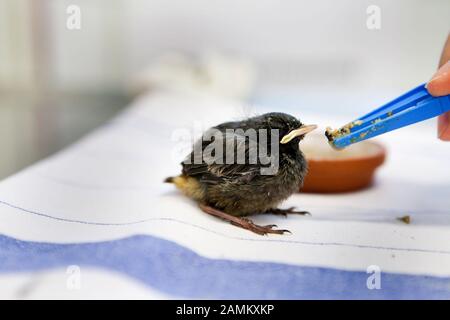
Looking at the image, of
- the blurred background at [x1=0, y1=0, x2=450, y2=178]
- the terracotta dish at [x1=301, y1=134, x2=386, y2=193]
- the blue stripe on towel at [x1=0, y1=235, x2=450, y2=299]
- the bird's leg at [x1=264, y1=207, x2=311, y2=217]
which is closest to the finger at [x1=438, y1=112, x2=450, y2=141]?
the terracotta dish at [x1=301, y1=134, x2=386, y2=193]

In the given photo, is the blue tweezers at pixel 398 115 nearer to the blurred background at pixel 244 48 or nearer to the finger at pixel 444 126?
the finger at pixel 444 126

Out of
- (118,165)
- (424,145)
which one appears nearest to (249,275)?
(118,165)

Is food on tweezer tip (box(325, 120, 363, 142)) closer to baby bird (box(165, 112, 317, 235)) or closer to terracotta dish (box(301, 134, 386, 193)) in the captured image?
baby bird (box(165, 112, 317, 235))

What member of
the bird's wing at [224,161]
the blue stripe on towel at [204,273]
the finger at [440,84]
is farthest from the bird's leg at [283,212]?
the finger at [440,84]

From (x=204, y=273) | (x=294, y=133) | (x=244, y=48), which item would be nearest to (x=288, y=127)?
(x=294, y=133)

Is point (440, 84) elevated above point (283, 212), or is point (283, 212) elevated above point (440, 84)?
point (440, 84)

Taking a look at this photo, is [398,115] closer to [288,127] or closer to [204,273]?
[288,127]

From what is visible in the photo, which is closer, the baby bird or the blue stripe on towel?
the blue stripe on towel

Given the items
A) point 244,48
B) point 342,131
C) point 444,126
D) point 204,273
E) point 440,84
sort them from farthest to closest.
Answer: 1. point 244,48
2. point 444,126
3. point 342,131
4. point 440,84
5. point 204,273

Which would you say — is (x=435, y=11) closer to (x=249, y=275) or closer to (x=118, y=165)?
(x=118, y=165)
